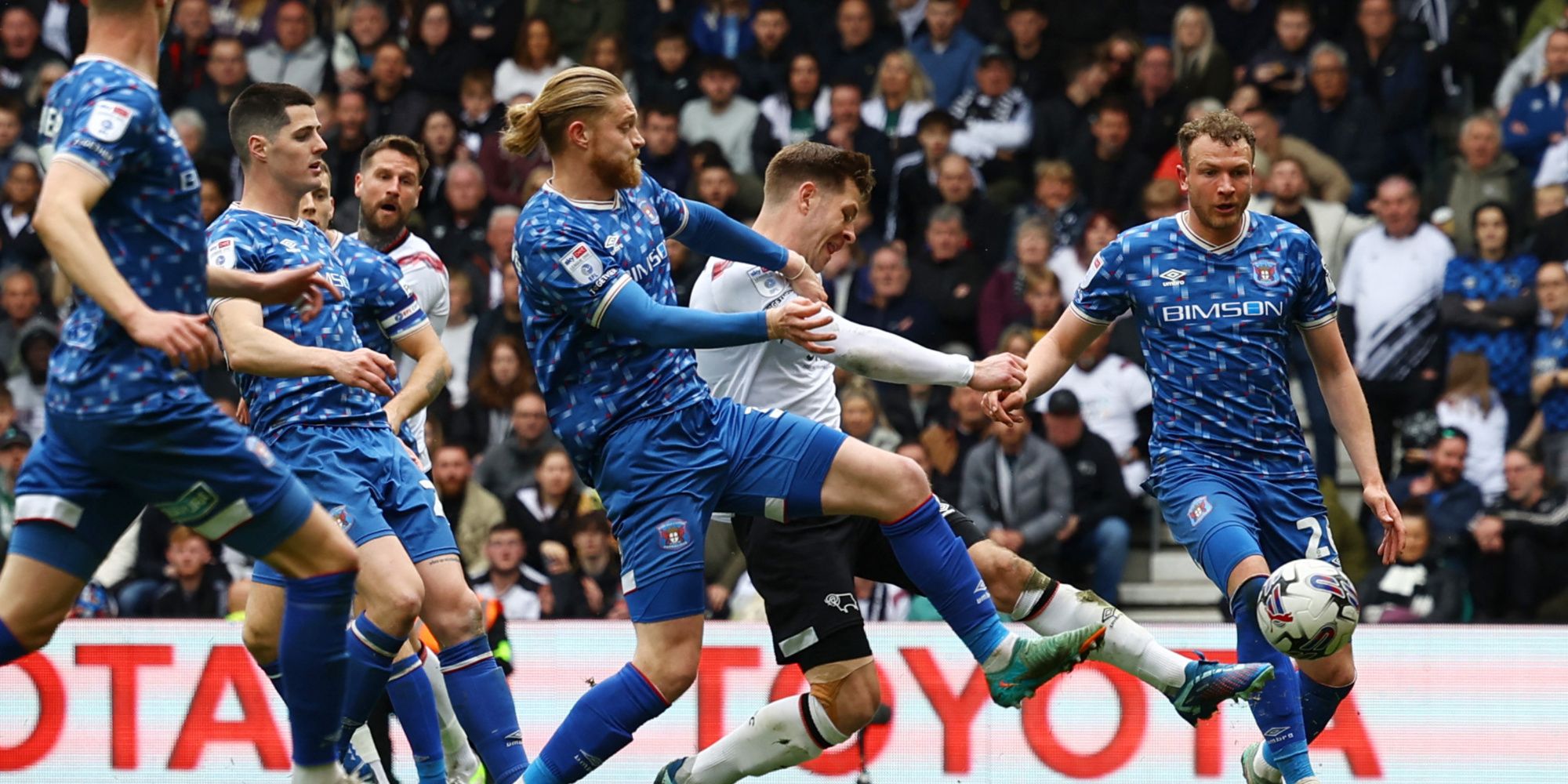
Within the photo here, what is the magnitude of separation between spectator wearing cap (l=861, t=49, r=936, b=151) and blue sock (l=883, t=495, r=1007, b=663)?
789cm

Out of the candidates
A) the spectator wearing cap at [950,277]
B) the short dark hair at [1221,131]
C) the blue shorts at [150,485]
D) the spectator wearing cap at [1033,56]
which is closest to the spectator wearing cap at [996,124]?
the spectator wearing cap at [1033,56]

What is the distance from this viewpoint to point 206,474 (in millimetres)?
5562

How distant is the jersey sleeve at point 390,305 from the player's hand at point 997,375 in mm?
2338

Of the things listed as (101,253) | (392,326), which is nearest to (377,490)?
(392,326)

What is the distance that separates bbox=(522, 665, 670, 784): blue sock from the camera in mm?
6570

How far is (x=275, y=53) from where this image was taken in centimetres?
1585

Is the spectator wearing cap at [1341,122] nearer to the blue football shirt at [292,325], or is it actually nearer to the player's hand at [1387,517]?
the player's hand at [1387,517]

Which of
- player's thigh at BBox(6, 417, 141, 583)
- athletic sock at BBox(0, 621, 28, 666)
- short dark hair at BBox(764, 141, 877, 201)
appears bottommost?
athletic sock at BBox(0, 621, 28, 666)

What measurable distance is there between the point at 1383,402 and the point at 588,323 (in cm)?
788

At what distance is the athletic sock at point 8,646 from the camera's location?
5.77 meters

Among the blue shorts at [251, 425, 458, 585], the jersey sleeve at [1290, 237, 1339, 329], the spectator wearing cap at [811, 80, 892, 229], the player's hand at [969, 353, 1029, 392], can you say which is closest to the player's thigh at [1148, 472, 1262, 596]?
the jersey sleeve at [1290, 237, 1339, 329]

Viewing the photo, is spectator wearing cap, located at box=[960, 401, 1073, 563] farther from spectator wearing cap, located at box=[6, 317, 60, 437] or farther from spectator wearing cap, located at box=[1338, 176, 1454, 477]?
spectator wearing cap, located at box=[6, 317, 60, 437]

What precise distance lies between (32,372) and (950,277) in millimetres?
6788

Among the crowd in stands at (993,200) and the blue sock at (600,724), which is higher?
the crowd in stands at (993,200)
